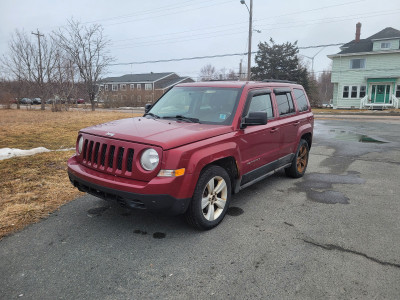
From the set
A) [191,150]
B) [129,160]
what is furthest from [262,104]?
[129,160]

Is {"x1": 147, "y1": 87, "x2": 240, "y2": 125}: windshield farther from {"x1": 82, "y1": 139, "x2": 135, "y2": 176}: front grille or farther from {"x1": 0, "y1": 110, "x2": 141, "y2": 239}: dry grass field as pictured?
{"x1": 0, "y1": 110, "x2": 141, "y2": 239}: dry grass field

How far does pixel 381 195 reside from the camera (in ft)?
16.4

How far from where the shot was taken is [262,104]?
4.68m

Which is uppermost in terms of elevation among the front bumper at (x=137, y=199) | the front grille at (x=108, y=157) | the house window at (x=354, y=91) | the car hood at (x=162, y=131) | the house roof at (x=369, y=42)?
the house roof at (x=369, y=42)

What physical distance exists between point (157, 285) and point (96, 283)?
539mm

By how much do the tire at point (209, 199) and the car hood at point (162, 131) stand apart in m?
0.45

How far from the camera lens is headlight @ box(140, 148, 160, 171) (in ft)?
10.3

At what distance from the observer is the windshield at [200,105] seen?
4.13 meters

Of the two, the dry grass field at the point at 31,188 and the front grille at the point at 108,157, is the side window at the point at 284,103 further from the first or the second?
the dry grass field at the point at 31,188

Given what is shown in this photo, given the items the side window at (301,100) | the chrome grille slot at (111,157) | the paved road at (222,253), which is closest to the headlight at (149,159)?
the chrome grille slot at (111,157)

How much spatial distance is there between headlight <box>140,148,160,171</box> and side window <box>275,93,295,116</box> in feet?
9.12

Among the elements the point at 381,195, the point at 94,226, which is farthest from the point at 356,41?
the point at 94,226

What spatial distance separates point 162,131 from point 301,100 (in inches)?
145

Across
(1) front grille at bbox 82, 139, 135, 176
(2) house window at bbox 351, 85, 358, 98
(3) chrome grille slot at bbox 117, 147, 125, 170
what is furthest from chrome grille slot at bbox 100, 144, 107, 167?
(2) house window at bbox 351, 85, 358, 98
